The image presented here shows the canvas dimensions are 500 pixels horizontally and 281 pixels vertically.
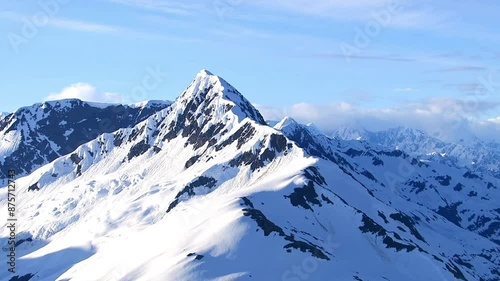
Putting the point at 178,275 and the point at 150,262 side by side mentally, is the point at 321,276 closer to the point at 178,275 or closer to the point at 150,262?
the point at 178,275

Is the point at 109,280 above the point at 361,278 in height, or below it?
above

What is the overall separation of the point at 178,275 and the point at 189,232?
2984 cm

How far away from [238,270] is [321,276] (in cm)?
2252

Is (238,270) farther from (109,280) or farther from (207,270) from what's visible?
(109,280)

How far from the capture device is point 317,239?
197m

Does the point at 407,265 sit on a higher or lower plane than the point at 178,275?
lower

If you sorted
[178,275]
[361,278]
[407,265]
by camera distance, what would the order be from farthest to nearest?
[407,265] → [361,278] → [178,275]

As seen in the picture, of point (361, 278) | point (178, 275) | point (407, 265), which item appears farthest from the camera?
point (407, 265)

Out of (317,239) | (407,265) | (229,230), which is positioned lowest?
(407,265)

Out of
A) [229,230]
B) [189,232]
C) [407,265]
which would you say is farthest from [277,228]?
[407,265]

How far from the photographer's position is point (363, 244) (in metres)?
200

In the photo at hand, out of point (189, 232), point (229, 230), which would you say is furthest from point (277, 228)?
point (189, 232)

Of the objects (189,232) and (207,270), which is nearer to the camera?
(207,270)

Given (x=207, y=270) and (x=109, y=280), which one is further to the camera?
(x=109, y=280)
